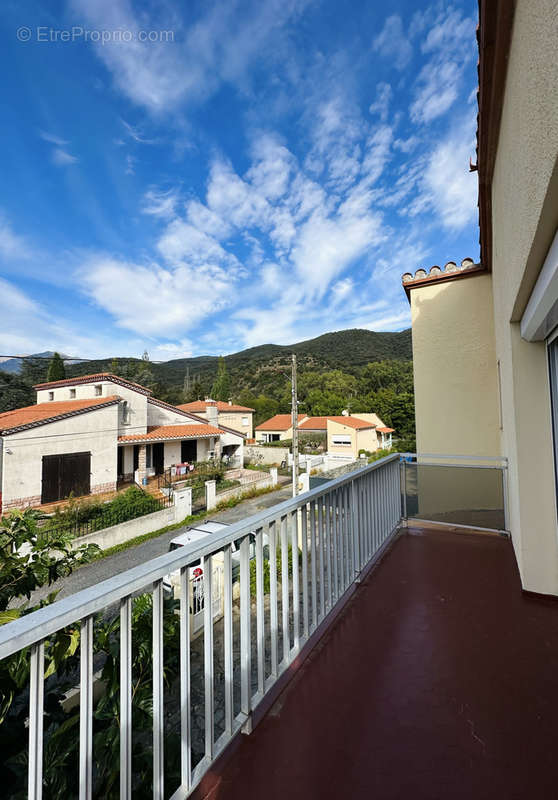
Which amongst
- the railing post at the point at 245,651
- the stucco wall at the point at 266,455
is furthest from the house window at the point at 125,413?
the railing post at the point at 245,651

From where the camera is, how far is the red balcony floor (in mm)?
1074

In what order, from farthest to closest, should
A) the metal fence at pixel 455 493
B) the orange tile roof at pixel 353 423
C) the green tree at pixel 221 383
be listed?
1. the green tree at pixel 221 383
2. the orange tile roof at pixel 353 423
3. the metal fence at pixel 455 493

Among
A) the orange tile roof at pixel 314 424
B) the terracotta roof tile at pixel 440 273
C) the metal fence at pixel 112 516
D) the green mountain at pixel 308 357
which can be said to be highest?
the green mountain at pixel 308 357

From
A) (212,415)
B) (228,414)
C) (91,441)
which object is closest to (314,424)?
(228,414)

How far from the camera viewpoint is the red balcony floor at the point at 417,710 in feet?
3.52

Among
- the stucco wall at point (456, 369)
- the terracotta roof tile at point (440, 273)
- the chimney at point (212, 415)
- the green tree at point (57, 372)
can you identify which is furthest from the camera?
the green tree at point (57, 372)

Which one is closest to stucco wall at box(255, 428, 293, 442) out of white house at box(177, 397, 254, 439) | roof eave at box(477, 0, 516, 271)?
white house at box(177, 397, 254, 439)

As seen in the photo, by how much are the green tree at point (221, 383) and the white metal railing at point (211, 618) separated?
95.7ft

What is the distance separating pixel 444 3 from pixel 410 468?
648 cm

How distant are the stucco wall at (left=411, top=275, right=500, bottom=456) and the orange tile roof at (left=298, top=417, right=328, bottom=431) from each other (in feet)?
68.6

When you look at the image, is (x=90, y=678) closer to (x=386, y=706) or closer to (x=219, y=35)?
(x=386, y=706)

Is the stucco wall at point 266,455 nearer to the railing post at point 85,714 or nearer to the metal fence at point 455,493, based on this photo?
the metal fence at point 455,493

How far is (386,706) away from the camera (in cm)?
138

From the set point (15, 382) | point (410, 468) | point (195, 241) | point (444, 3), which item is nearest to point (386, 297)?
point (195, 241)
